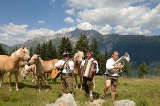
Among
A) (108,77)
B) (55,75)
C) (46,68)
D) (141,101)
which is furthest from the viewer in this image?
(46,68)

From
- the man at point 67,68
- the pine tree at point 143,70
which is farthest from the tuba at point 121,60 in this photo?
the pine tree at point 143,70

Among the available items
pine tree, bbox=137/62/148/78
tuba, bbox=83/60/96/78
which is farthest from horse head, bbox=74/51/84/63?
pine tree, bbox=137/62/148/78

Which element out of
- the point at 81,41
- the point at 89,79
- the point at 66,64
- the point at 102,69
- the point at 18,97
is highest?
the point at 81,41

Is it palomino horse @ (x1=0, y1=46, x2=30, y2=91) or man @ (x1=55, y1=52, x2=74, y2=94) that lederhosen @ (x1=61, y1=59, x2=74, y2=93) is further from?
palomino horse @ (x1=0, y1=46, x2=30, y2=91)

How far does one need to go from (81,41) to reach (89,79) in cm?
4755

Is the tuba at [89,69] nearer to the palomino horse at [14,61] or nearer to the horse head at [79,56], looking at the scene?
the horse head at [79,56]

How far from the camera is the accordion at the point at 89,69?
8.00 m

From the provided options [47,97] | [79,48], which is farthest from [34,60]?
[79,48]

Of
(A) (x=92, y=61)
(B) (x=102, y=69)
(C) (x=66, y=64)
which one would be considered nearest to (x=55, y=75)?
(C) (x=66, y=64)

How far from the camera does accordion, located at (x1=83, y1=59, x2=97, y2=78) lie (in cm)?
800

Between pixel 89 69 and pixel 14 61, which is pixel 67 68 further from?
pixel 14 61

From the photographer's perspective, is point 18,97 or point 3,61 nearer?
point 18,97

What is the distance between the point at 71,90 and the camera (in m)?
8.78

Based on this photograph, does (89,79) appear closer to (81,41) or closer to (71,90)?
(71,90)
